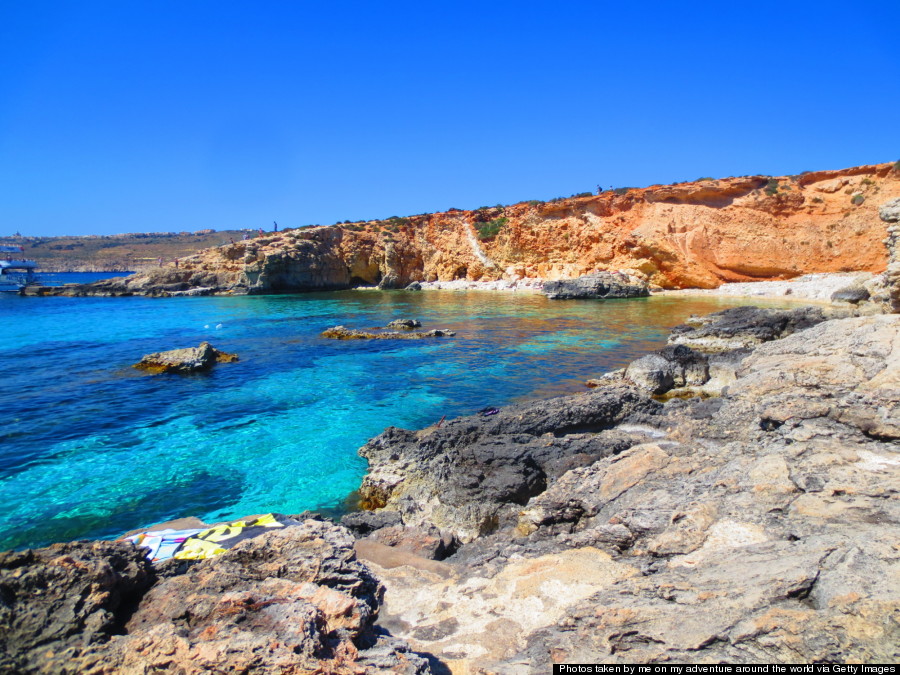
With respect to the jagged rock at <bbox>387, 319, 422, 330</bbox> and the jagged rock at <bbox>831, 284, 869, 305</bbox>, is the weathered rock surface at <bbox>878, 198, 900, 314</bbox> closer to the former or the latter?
the jagged rock at <bbox>831, 284, 869, 305</bbox>

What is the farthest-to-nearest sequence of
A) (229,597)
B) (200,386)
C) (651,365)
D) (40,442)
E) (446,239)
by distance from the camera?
(446,239) < (200,386) < (651,365) < (40,442) < (229,597)

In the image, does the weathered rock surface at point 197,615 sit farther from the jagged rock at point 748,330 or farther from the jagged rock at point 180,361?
the jagged rock at point 748,330

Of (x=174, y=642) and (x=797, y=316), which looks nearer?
(x=174, y=642)

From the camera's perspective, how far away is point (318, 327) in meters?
27.9

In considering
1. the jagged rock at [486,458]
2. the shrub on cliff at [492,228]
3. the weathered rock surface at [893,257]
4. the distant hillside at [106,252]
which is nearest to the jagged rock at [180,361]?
the jagged rock at [486,458]

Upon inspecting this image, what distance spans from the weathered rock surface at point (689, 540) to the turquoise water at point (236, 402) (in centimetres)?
279

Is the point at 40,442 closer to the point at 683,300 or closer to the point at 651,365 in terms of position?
the point at 651,365

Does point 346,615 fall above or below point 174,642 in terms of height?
below

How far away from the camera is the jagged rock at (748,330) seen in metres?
17.9

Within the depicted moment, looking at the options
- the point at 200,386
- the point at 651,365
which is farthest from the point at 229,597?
the point at 200,386

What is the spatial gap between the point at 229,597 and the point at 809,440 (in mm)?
6763

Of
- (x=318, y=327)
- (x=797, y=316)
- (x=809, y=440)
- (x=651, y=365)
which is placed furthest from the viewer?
(x=318, y=327)

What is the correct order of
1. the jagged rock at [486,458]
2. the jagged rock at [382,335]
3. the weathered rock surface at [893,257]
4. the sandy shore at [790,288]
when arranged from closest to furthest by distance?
the jagged rock at [486,458], the weathered rock surface at [893,257], the jagged rock at [382,335], the sandy shore at [790,288]

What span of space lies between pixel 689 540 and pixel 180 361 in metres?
17.3
